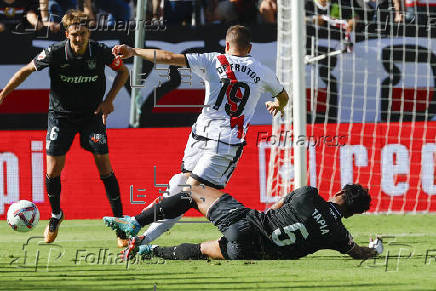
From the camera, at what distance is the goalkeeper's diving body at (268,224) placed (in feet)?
22.5

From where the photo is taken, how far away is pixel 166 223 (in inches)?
288

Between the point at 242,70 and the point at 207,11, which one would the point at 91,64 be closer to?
the point at 242,70

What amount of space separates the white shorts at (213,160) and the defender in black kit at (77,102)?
134 centimetres

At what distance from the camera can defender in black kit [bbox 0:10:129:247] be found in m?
8.26

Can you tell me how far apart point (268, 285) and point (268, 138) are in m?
6.37

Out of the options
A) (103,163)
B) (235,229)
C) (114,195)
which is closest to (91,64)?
(103,163)

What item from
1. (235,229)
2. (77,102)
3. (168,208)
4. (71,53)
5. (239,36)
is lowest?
(235,229)

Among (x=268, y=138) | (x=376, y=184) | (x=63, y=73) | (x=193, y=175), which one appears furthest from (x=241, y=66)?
(x=376, y=184)

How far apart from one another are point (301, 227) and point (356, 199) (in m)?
0.60

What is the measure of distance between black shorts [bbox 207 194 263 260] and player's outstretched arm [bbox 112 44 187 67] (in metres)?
1.20

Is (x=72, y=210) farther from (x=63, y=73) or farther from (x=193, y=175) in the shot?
(x=193, y=175)

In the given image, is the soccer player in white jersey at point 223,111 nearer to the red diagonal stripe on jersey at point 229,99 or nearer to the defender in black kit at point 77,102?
the red diagonal stripe on jersey at point 229,99

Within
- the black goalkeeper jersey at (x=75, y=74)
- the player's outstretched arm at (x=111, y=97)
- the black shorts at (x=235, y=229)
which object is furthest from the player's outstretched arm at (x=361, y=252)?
the black goalkeeper jersey at (x=75, y=74)

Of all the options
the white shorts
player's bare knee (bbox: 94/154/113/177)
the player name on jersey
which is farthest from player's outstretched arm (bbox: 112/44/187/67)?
player's bare knee (bbox: 94/154/113/177)
